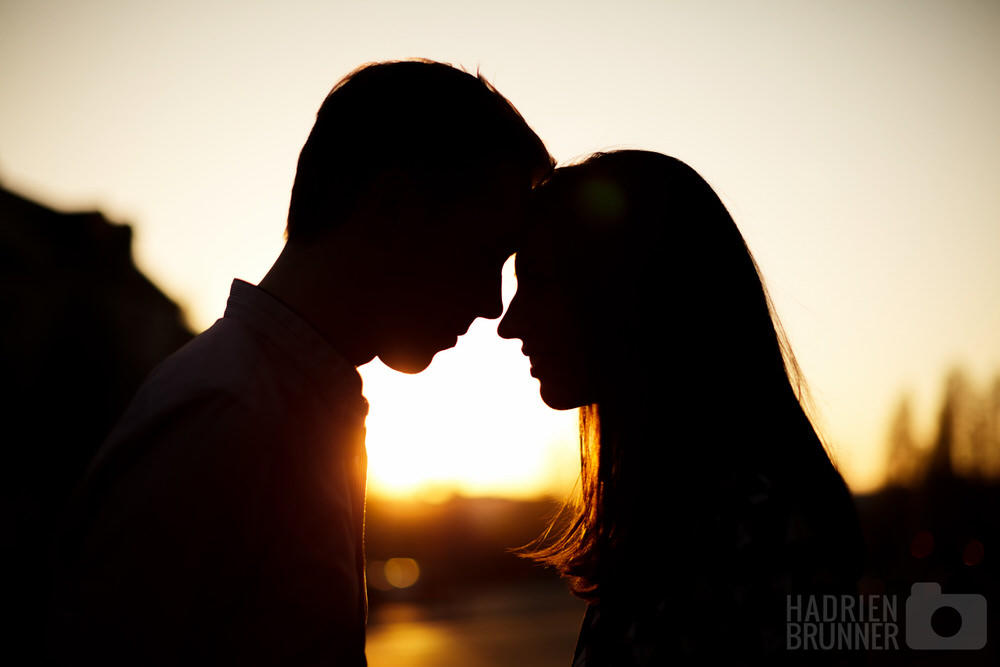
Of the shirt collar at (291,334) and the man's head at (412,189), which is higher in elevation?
the man's head at (412,189)

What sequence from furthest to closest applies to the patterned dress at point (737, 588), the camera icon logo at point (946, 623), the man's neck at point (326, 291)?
the camera icon logo at point (946, 623) → the man's neck at point (326, 291) → the patterned dress at point (737, 588)

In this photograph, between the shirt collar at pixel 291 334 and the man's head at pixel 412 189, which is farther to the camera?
the man's head at pixel 412 189

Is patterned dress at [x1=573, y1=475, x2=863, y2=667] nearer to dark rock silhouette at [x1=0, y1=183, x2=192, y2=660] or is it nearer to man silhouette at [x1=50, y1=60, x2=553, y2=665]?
man silhouette at [x1=50, y1=60, x2=553, y2=665]

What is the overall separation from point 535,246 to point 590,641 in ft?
4.82

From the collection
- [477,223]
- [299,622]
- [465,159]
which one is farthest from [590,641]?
[465,159]

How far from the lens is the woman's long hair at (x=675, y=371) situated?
7.30ft

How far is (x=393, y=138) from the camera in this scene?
2.31 metres

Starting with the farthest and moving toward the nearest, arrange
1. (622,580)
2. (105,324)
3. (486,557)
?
(486,557)
(105,324)
(622,580)

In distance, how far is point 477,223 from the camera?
252 centimetres

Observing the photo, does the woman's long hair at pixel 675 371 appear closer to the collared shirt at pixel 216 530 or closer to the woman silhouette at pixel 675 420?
the woman silhouette at pixel 675 420

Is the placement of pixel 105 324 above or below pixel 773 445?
above

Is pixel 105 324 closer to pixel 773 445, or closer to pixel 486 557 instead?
pixel 486 557

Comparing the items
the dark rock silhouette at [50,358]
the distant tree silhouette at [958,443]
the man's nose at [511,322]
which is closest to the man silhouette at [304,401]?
the man's nose at [511,322]

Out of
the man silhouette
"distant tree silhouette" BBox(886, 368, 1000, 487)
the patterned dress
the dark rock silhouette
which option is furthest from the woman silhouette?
"distant tree silhouette" BBox(886, 368, 1000, 487)
